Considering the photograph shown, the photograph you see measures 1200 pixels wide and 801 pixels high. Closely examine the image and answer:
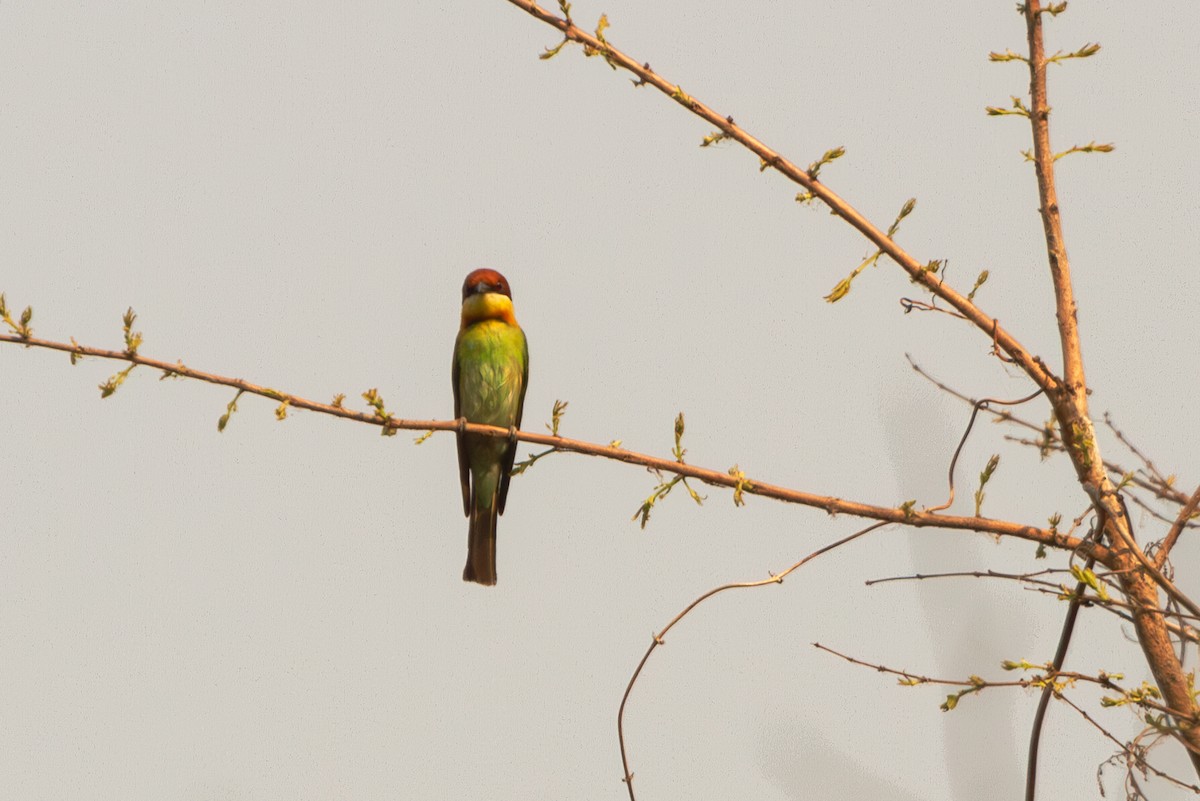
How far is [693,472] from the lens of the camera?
3301 millimetres

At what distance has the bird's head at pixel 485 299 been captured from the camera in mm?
7535

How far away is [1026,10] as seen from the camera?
3.44m

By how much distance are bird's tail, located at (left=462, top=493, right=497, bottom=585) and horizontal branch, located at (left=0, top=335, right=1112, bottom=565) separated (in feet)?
11.8

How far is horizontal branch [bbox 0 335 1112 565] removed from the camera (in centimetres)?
308

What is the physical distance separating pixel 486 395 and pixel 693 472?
13.6 ft

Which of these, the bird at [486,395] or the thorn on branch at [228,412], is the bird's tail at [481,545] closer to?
the bird at [486,395]

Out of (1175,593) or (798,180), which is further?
(798,180)

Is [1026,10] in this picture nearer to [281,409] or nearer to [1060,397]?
[1060,397]

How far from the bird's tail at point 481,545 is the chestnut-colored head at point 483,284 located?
4.07ft

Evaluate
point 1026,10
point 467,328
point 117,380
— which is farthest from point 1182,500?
point 467,328

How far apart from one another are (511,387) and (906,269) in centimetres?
434

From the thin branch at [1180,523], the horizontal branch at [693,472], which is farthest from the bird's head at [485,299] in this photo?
the thin branch at [1180,523]

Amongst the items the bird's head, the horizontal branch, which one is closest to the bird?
the bird's head

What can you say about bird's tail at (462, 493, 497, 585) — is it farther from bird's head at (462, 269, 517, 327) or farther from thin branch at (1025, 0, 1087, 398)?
thin branch at (1025, 0, 1087, 398)
